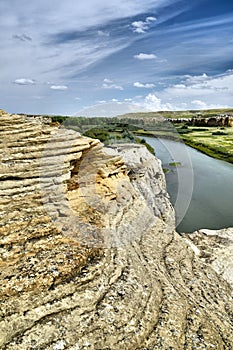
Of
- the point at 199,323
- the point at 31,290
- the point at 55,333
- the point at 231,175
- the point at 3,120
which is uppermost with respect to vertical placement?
the point at 3,120

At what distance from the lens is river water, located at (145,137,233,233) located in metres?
23.7

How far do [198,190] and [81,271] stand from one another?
1054 inches

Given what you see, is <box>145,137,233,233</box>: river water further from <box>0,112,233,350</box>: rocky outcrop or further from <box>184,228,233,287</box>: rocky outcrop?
<box>0,112,233,350</box>: rocky outcrop

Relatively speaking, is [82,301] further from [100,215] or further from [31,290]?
[100,215]

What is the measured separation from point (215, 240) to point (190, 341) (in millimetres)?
11289

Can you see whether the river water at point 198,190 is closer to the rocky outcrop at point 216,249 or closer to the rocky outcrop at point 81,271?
the rocky outcrop at point 216,249

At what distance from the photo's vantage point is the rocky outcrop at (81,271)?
5160 millimetres

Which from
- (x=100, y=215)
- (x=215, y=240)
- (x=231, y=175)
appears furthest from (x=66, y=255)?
(x=231, y=175)

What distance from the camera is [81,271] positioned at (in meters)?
6.29

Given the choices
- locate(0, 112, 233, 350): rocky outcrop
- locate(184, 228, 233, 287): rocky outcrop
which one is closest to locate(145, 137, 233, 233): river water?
locate(184, 228, 233, 287): rocky outcrop

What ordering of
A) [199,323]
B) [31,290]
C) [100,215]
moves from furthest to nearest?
[100,215]
[199,323]
[31,290]

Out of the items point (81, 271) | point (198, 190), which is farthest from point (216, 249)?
point (198, 190)

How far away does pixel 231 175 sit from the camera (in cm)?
3847

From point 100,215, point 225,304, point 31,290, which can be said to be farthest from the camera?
point 100,215
